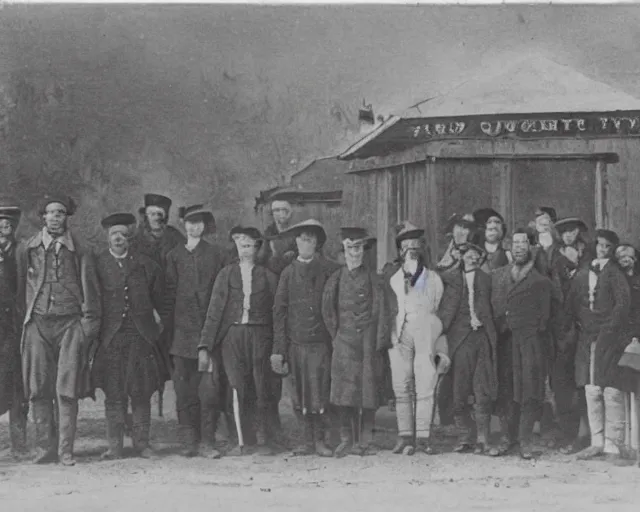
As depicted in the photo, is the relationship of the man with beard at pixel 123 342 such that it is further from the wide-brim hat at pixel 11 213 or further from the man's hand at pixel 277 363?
the man's hand at pixel 277 363

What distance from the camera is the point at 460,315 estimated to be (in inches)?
246

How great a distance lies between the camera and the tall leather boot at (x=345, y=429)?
20.4ft

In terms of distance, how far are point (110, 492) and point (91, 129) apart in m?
→ 2.87

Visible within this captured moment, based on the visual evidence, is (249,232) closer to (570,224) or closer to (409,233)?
(409,233)

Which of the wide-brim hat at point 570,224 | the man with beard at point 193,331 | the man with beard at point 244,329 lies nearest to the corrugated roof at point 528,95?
the wide-brim hat at point 570,224

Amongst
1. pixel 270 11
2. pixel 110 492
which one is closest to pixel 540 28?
pixel 270 11

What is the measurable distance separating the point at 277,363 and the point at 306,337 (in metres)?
0.28

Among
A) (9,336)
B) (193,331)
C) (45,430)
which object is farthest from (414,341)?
(9,336)

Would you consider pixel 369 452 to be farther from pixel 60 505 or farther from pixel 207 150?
pixel 207 150

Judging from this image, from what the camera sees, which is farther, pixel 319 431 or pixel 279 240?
pixel 279 240

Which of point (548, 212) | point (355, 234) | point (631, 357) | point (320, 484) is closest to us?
point (320, 484)

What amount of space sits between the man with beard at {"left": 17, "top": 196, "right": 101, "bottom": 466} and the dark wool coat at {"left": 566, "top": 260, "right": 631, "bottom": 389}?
3340 mm

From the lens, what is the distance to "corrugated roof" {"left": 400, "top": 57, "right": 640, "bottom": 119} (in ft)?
22.5

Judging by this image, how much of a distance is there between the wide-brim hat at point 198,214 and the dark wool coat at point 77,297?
785 mm
